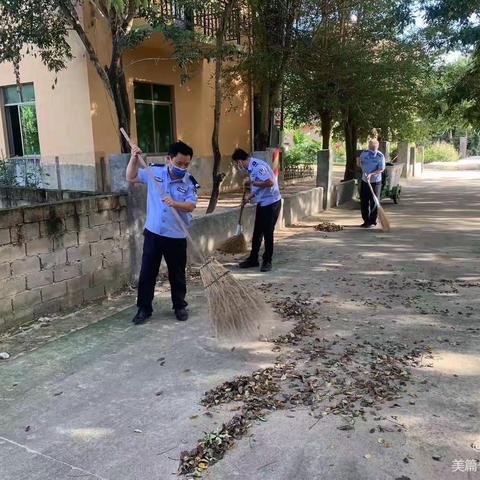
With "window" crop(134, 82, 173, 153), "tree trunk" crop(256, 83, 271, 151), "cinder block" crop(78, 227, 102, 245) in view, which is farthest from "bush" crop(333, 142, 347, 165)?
"cinder block" crop(78, 227, 102, 245)

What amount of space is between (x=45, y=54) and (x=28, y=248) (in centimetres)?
632

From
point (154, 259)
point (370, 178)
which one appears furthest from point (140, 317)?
point (370, 178)

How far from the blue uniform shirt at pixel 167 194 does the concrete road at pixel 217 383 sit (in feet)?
2.94

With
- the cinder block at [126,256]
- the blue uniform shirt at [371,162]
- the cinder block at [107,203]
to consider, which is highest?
the blue uniform shirt at [371,162]

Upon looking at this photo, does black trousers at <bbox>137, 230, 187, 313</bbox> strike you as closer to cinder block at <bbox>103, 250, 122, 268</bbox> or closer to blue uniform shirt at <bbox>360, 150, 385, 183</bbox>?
cinder block at <bbox>103, 250, 122, 268</bbox>

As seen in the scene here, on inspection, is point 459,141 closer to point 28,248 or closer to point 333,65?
point 333,65

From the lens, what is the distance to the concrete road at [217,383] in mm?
2803

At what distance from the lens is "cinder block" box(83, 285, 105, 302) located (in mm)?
5488

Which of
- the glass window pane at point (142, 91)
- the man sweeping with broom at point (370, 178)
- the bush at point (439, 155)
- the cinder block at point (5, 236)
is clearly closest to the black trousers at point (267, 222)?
the cinder block at point (5, 236)

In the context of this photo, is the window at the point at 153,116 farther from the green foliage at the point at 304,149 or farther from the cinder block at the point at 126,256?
the green foliage at the point at 304,149

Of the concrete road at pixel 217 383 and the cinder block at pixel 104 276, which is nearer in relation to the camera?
the concrete road at pixel 217 383

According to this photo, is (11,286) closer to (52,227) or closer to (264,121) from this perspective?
(52,227)

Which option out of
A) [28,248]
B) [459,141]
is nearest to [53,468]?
[28,248]

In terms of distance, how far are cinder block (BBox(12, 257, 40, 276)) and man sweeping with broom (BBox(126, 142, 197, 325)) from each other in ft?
3.18
